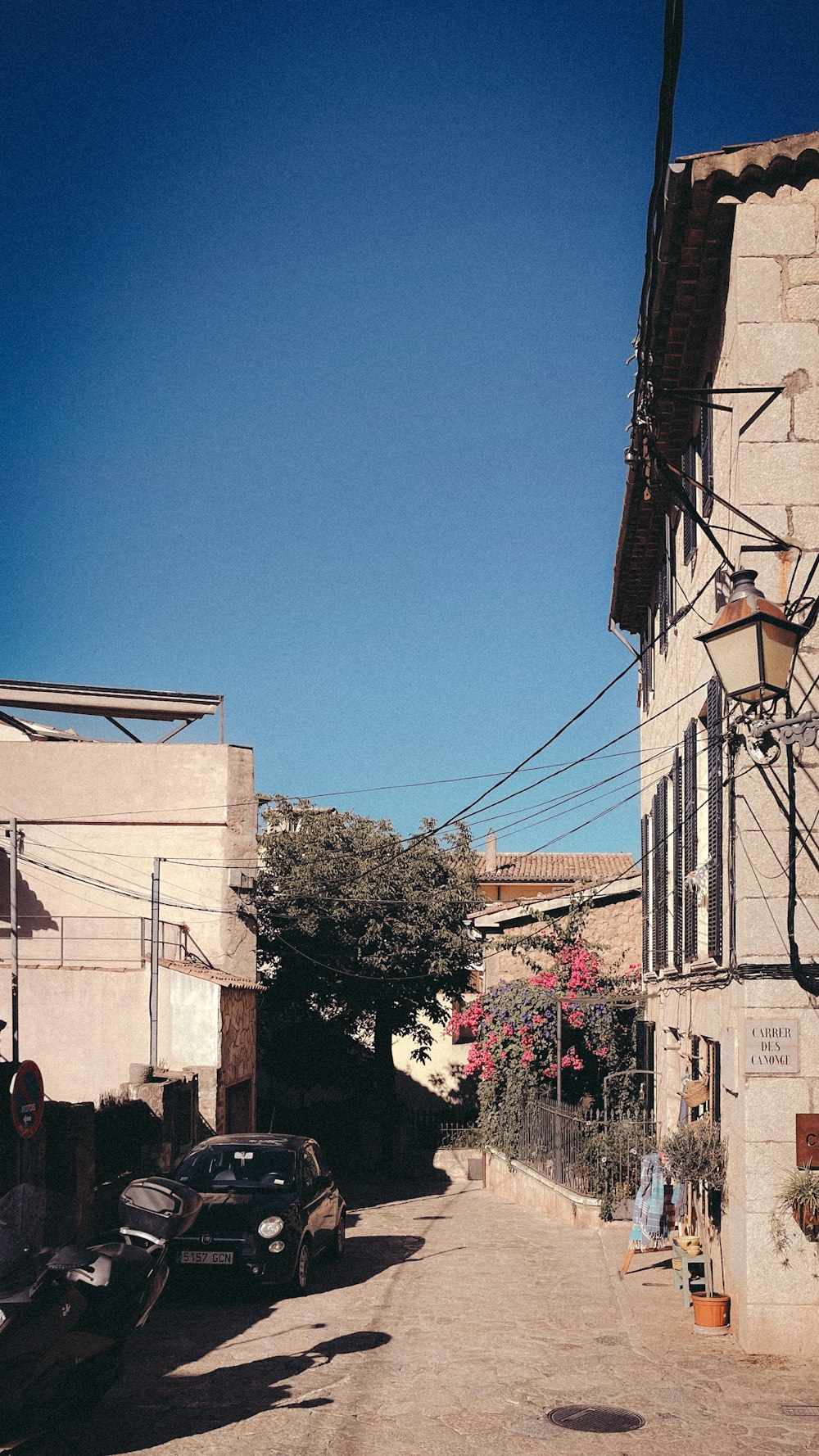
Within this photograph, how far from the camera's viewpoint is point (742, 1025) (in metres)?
10.4

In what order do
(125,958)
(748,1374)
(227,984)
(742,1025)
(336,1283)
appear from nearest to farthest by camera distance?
(748,1374)
(742,1025)
(336,1283)
(227,984)
(125,958)

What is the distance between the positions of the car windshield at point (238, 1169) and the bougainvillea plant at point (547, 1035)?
9.29 meters

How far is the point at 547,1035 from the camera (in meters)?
Answer: 23.5

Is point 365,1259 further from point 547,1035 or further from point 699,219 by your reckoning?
point 699,219

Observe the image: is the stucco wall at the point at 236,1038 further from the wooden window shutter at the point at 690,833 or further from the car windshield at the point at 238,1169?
the wooden window shutter at the point at 690,833

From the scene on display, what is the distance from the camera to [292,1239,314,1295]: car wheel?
13.1 metres

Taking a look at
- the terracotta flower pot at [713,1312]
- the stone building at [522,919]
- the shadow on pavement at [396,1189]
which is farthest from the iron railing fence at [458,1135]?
the terracotta flower pot at [713,1312]

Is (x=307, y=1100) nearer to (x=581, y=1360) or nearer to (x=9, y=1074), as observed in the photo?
(x=9, y=1074)

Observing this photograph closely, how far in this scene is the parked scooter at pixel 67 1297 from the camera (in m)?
7.20

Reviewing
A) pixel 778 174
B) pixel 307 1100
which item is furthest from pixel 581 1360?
pixel 307 1100

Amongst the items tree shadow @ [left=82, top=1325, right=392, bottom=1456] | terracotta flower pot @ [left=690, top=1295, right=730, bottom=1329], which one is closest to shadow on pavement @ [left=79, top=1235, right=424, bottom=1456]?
tree shadow @ [left=82, top=1325, right=392, bottom=1456]

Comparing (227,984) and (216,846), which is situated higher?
(216,846)

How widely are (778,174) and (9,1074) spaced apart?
12.3 meters

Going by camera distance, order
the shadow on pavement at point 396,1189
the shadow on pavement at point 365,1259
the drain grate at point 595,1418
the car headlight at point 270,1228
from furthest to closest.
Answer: the shadow on pavement at point 396,1189 < the shadow on pavement at point 365,1259 < the car headlight at point 270,1228 < the drain grate at point 595,1418
